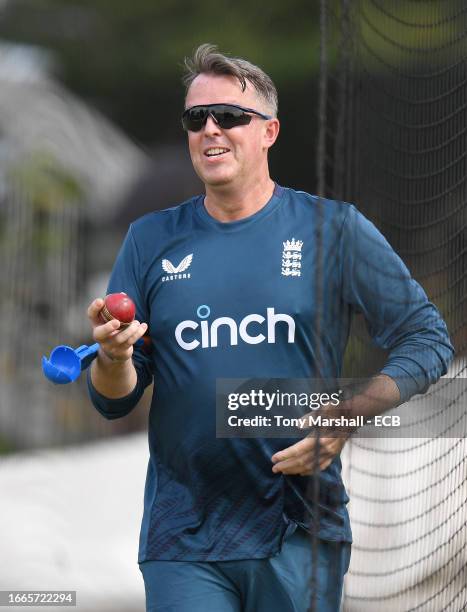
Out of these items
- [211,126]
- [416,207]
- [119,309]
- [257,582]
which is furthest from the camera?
[416,207]

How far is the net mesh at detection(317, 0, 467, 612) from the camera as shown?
4176mm

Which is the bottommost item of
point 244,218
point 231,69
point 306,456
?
point 306,456

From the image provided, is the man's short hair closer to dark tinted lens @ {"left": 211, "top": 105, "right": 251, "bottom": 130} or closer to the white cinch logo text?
dark tinted lens @ {"left": 211, "top": 105, "right": 251, "bottom": 130}

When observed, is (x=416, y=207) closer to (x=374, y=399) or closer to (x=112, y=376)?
(x=374, y=399)

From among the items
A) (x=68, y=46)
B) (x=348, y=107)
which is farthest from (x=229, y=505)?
(x=68, y=46)

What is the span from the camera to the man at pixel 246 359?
10.7 feet

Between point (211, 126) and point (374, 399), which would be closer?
point (374, 399)

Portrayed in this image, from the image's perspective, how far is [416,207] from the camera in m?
4.86

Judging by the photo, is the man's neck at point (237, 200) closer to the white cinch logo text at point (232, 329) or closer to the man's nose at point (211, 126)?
the man's nose at point (211, 126)

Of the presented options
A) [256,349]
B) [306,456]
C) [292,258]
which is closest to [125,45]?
[292,258]

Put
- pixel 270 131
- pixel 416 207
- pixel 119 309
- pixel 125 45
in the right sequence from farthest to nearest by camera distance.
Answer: pixel 125 45, pixel 416 207, pixel 270 131, pixel 119 309

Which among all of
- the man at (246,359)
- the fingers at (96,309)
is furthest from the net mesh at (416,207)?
the fingers at (96,309)

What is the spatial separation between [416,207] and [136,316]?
5.83 ft

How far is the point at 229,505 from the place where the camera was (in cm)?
331
